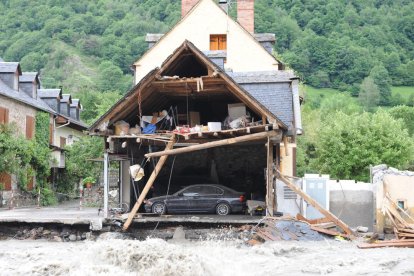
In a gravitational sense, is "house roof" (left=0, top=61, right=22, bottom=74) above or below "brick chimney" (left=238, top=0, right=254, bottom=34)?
below

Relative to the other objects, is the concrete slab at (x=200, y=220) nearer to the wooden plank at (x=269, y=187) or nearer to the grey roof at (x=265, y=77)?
the wooden plank at (x=269, y=187)

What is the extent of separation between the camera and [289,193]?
Answer: 82.4ft

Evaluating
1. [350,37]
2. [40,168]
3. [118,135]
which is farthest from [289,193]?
[350,37]

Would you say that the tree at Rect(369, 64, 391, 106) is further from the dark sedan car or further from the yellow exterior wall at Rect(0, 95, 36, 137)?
the dark sedan car

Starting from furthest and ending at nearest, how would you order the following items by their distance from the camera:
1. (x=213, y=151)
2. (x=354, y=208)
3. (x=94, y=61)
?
1. (x=94, y=61)
2. (x=213, y=151)
3. (x=354, y=208)

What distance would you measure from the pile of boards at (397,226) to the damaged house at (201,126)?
392cm

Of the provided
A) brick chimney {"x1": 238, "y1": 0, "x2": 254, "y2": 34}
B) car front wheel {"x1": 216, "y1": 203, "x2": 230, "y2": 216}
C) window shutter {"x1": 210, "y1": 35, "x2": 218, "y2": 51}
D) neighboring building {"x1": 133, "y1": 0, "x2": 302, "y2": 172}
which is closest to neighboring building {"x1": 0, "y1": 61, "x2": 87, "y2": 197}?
neighboring building {"x1": 133, "y1": 0, "x2": 302, "y2": 172}

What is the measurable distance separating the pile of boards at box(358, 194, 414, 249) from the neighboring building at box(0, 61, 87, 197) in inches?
816

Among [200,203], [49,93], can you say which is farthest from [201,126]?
[49,93]

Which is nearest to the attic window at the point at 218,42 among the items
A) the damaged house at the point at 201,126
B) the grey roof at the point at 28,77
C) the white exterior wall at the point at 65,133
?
the damaged house at the point at 201,126

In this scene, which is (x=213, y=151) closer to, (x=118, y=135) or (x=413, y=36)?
(x=118, y=135)

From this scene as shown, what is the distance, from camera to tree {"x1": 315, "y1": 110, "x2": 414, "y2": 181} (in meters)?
41.9

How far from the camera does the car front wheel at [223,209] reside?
958 inches

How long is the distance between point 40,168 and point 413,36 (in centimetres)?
8114
